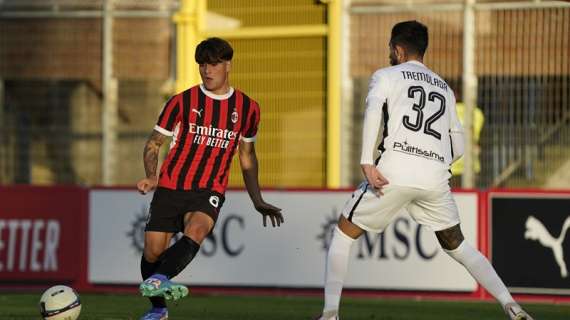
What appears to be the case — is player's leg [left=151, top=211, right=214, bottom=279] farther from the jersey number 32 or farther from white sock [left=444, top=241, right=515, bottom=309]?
white sock [left=444, top=241, right=515, bottom=309]

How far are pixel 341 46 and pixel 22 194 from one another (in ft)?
17.3

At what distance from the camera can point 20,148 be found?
20.6 meters

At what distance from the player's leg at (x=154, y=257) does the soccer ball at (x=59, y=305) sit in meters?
0.49

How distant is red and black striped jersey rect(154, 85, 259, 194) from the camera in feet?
32.7

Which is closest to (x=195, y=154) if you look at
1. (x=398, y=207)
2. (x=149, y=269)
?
(x=149, y=269)

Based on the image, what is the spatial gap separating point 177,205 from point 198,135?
0.50 meters

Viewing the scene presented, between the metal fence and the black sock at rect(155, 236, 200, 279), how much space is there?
9087 mm

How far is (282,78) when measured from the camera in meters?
20.4

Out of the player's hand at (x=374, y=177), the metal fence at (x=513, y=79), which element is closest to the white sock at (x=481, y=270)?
the player's hand at (x=374, y=177)

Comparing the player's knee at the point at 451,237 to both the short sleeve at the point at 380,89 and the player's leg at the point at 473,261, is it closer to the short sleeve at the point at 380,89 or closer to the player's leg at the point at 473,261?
the player's leg at the point at 473,261

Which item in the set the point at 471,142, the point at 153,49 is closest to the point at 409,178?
the point at 471,142

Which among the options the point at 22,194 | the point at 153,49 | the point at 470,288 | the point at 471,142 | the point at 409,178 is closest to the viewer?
the point at 409,178

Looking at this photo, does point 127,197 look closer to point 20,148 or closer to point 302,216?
point 302,216

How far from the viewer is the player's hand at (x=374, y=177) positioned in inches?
375
